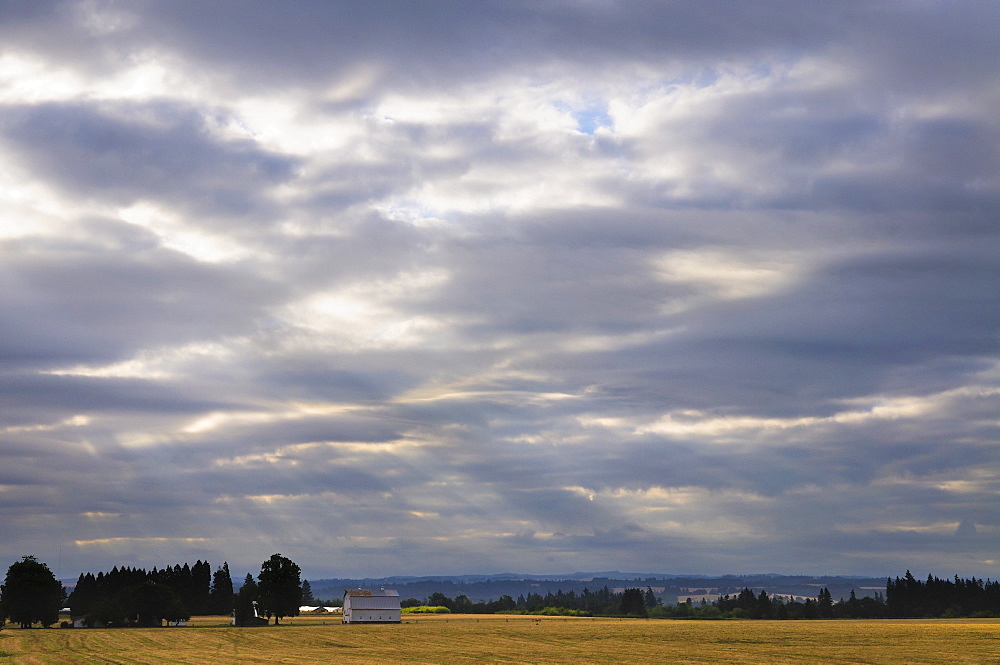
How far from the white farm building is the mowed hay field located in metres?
52.2

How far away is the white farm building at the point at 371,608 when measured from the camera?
18125 cm

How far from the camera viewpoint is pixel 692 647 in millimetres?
94250

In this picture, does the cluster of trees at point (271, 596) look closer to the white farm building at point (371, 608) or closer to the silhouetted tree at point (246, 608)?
the silhouetted tree at point (246, 608)

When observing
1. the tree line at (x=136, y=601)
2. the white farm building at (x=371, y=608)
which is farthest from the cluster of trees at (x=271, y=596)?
the white farm building at (x=371, y=608)

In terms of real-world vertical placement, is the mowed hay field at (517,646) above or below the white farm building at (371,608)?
above

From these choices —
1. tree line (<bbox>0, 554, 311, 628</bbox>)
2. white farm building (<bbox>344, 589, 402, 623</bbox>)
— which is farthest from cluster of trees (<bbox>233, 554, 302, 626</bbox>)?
white farm building (<bbox>344, 589, 402, 623</bbox>)

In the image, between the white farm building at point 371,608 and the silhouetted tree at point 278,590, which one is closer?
the silhouetted tree at point 278,590

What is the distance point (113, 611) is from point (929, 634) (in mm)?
120858

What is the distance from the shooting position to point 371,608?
183 meters

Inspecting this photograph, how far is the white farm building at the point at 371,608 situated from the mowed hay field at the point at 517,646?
5222 cm

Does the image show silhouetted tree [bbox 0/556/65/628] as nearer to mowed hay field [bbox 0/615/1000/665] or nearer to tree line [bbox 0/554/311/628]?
tree line [bbox 0/554/311/628]

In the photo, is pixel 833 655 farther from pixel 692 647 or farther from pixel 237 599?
pixel 237 599

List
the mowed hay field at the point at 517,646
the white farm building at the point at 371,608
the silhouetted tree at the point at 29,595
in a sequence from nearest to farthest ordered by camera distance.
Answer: the mowed hay field at the point at 517,646, the silhouetted tree at the point at 29,595, the white farm building at the point at 371,608

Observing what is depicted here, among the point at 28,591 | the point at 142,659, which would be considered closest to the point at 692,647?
the point at 142,659
